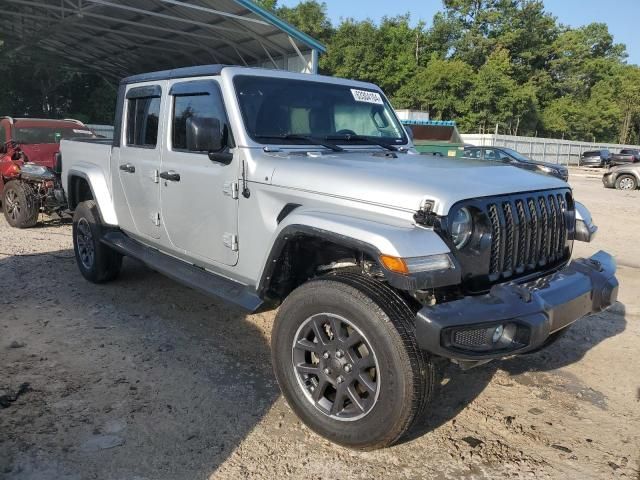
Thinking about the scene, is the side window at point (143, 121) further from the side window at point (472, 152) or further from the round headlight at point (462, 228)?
the side window at point (472, 152)

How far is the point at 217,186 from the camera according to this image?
146 inches

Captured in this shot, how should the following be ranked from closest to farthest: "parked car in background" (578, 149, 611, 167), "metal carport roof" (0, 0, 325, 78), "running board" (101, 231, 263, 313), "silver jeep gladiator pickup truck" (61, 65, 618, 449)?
"silver jeep gladiator pickup truck" (61, 65, 618, 449)
"running board" (101, 231, 263, 313)
"metal carport roof" (0, 0, 325, 78)
"parked car in background" (578, 149, 611, 167)

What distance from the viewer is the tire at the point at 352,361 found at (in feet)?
8.68

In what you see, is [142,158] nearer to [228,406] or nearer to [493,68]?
[228,406]

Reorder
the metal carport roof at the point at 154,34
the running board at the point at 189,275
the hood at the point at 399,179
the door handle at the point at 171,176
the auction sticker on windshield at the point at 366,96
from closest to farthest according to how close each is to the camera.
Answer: the hood at the point at 399,179, the running board at the point at 189,275, the door handle at the point at 171,176, the auction sticker on windshield at the point at 366,96, the metal carport roof at the point at 154,34

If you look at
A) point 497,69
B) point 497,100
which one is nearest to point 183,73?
point 497,100

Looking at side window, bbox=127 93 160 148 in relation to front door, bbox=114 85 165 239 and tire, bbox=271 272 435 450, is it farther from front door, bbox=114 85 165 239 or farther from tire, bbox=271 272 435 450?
tire, bbox=271 272 435 450

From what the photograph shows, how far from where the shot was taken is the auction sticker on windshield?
440 centimetres

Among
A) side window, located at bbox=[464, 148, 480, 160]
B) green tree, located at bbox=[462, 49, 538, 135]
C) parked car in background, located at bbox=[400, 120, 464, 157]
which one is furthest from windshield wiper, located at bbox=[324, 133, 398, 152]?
green tree, located at bbox=[462, 49, 538, 135]

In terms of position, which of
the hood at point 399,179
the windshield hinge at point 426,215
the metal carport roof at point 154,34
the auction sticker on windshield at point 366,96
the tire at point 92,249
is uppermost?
the metal carport roof at point 154,34

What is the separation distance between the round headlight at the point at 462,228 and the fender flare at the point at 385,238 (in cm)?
15

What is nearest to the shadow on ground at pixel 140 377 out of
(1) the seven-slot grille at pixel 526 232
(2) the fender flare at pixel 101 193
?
(1) the seven-slot grille at pixel 526 232

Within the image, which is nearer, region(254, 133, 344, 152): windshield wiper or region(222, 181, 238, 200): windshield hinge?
region(222, 181, 238, 200): windshield hinge

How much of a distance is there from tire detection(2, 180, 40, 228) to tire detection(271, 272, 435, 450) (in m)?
6.80
